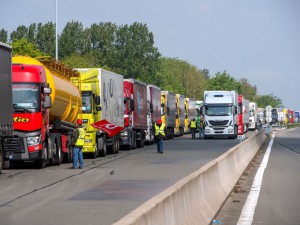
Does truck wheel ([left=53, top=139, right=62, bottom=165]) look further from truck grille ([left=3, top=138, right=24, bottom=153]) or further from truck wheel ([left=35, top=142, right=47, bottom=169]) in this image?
truck grille ([left=3, top=138, right=24, bottom=153])

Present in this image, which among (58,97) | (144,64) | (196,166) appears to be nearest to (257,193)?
(196,166)

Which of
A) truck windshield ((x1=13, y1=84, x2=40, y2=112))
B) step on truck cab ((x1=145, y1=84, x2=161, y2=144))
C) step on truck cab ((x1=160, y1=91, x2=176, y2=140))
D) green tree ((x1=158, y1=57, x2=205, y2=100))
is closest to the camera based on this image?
truck windshield ((x1=13, y1=84, x2=40, y2=112))

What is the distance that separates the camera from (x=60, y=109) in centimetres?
3175

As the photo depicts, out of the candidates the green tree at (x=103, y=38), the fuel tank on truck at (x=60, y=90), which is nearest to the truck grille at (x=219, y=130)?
the fuel tank on truck at (x=60, y=90)

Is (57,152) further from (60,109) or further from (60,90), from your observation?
(60,90)

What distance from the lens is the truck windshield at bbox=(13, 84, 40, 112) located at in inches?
1130

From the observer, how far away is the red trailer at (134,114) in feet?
149

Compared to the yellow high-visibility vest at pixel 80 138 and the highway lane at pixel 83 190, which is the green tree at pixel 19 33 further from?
the yellow high-visibility vest at pixel 80 138

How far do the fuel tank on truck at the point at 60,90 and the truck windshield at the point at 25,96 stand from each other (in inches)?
40.4

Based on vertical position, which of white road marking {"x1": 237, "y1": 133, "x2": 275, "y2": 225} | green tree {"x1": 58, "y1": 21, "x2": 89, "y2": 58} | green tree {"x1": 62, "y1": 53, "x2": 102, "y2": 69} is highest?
green tree {"x1": 58, "y1": 21, "x2": 89, "y2": 58}

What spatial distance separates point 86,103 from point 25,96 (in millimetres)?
7723

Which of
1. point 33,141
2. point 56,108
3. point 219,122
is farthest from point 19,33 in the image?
point 33,141

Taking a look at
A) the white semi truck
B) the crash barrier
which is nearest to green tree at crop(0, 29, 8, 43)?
the white semi truck

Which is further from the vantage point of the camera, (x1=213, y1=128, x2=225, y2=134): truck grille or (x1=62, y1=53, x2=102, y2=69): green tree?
(x1=62, y1=53, x2=102, y2=69): green tree
